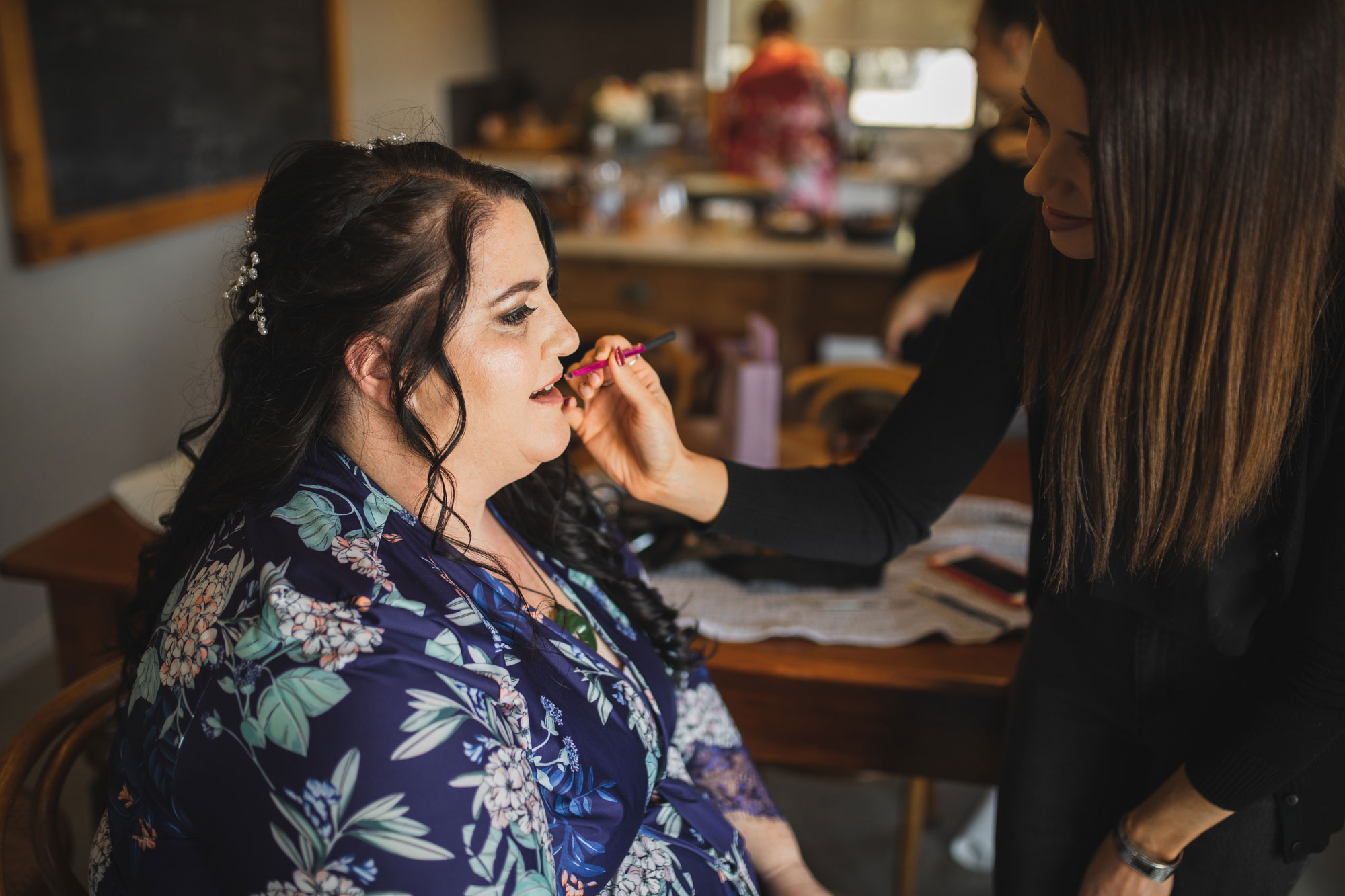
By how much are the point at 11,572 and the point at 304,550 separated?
91 centimetres

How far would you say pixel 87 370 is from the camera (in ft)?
8.97

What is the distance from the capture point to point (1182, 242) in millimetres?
796

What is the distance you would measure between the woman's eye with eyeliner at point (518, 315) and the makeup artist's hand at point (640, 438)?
0.14 meters

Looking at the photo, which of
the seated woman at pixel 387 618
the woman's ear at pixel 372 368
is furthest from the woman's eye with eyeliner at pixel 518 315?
the woman's ear at pixel 372 368

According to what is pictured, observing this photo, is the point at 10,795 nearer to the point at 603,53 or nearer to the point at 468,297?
the point at 468,297

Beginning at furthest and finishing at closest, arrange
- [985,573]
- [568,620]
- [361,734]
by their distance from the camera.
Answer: [985,573] < [568,620] < [361,734]

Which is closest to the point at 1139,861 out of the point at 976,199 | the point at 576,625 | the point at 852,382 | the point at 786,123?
the point at 576,625

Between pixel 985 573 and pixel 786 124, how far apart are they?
8.76 feet

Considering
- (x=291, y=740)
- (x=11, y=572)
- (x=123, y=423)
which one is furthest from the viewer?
(x=123, y=423)

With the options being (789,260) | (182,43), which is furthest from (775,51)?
(182,43)

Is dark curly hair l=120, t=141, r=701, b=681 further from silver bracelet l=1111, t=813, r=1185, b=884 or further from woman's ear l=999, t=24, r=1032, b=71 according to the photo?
woman's ear l=999, t=24, r=1032, b=71

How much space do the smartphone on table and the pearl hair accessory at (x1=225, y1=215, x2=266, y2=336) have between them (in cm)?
97

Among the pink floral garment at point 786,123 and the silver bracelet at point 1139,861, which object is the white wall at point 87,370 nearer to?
the pink floral garment at point 786,123

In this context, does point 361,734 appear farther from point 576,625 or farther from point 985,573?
point 985,573
